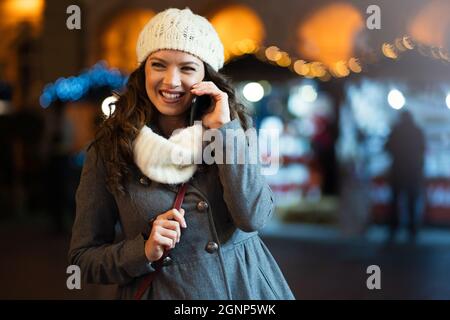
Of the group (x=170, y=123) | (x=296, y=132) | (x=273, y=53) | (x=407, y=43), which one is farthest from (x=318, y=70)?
(x=170, y=123)

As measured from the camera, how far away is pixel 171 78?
1488 mm

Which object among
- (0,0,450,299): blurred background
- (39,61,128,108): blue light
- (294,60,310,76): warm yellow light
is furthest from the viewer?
(294,60,310,76): warm yellow light

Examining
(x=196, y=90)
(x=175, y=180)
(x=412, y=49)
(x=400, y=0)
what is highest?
(x=400, y=0)

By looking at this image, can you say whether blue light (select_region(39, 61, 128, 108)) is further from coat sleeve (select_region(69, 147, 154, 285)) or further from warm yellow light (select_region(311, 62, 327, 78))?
coat sleeve (select_region(69, 147, 154, 285))

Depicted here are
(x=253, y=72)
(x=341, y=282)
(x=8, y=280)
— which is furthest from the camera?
(x=253, y=72)

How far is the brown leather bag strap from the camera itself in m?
1.48

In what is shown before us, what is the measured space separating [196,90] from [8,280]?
3535 mm

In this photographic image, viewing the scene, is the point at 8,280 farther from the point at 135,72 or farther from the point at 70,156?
the point at 135,72

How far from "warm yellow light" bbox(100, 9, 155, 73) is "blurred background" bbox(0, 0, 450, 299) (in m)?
0.02

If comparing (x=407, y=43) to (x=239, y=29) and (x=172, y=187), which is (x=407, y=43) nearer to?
(x=172, y=187)

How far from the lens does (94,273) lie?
5.01ft

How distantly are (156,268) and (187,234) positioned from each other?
103mm

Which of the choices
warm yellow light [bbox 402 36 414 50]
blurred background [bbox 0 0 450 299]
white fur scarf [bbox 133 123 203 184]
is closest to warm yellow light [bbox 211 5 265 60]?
blurred background [bbox 0 0 450 299]

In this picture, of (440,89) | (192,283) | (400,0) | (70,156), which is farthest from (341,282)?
(70,156)
